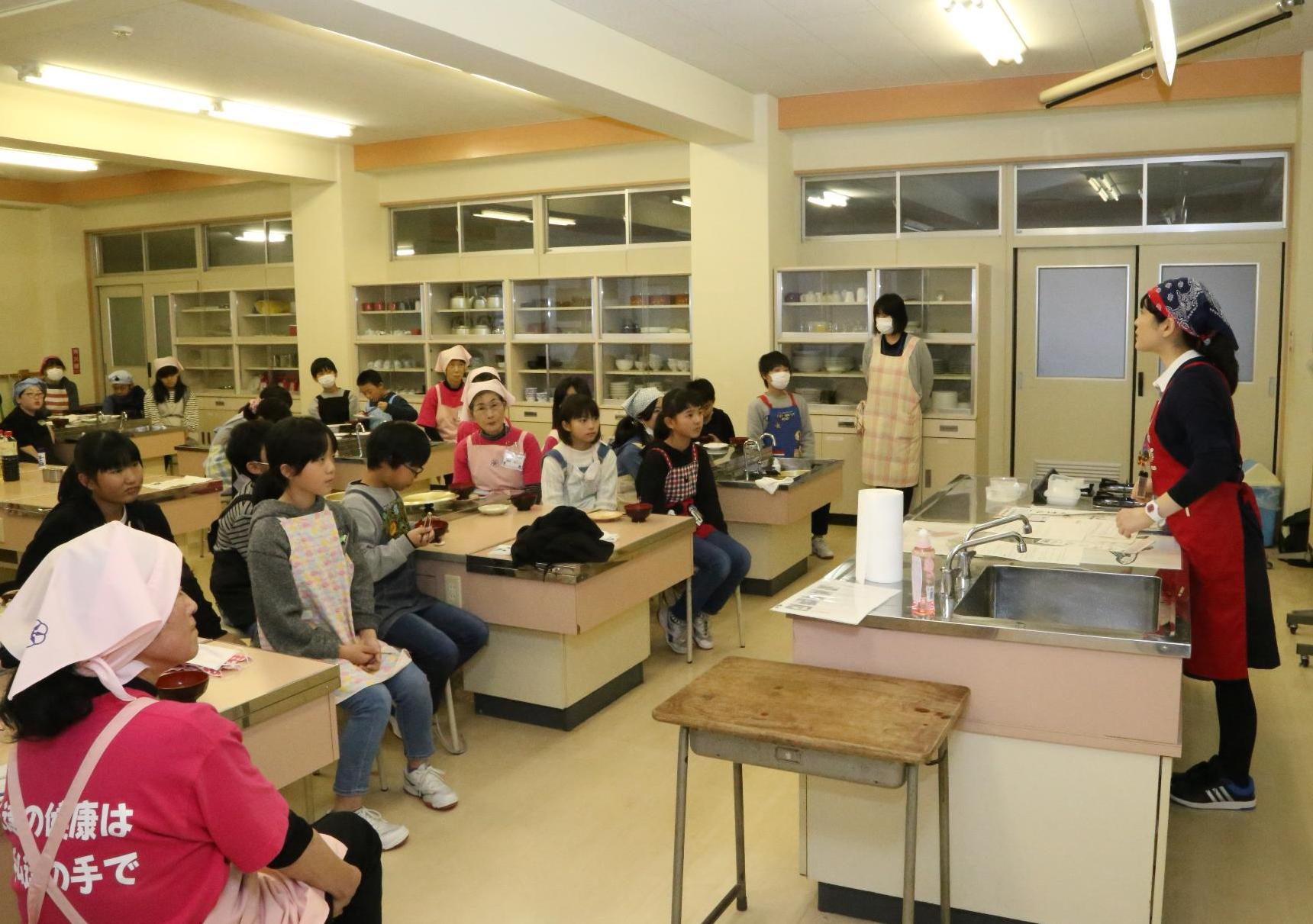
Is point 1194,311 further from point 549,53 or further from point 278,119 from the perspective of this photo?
point 278,119

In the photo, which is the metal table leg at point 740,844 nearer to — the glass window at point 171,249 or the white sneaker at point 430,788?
the white sneaker at point 430,788

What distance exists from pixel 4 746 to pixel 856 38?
5.24 m

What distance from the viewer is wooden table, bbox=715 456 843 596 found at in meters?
5.52

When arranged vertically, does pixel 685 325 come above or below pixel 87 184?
below

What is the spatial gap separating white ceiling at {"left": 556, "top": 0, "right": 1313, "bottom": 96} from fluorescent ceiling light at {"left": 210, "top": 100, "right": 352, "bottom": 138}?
9.91ft

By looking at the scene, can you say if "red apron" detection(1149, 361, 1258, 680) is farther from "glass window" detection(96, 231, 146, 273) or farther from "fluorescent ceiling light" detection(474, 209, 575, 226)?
"glass window" detection(96, 231, 146, 273)

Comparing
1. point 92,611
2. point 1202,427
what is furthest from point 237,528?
point 1202,427

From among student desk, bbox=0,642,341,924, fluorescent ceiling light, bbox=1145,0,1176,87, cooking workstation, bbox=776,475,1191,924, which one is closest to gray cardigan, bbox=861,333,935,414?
fluorescent ceiling light, bbox=1145,0,1176,87

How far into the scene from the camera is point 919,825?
258 cm

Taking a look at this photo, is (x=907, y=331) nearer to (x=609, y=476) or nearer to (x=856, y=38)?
(x=856, y=38)

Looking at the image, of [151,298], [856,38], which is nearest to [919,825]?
[856,38]

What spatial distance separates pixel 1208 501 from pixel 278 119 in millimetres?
6695

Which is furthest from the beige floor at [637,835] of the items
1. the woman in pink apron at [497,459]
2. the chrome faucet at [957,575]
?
the woman in pink apron at [497,459]

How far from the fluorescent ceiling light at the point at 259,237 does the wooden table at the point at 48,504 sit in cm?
468
